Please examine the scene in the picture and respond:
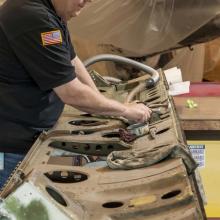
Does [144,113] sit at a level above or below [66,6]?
below

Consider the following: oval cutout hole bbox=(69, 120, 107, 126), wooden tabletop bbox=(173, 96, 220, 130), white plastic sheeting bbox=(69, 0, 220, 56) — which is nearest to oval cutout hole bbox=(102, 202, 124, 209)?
oval cutout hole bbox=(69, 120, 107, 126)

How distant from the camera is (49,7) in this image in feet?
5.72

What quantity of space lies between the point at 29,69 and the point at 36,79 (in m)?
0.04

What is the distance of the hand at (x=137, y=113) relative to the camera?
1.84 m

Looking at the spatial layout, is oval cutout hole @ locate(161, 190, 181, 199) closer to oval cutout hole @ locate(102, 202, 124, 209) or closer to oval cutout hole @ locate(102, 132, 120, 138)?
oval cutout hole @ locate(102, 202, 124, 209)

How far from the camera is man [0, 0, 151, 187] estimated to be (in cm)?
167

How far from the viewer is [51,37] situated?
167 centimetres

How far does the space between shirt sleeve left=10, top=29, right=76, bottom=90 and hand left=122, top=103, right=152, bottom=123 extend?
24 centimetres

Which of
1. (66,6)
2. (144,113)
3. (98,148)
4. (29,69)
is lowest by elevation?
(98,148)

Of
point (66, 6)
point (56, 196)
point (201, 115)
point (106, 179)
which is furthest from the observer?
point (201, 115)

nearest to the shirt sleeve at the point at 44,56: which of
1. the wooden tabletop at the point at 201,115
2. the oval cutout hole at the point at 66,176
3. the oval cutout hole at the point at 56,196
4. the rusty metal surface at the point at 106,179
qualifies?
the rusty metal surface at the point at 106,179

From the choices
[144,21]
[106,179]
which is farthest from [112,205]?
[144,21]

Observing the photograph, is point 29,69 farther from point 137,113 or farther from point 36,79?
point 137,113

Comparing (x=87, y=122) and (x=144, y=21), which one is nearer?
(x=87, y=122)
